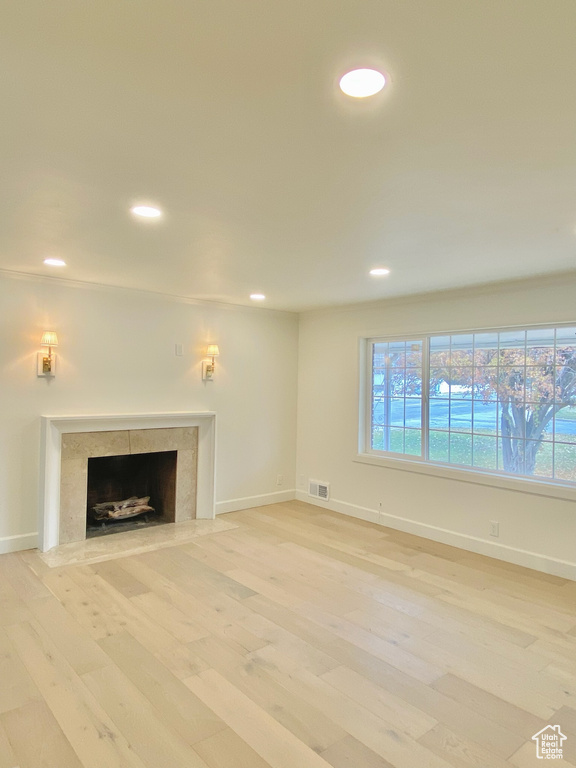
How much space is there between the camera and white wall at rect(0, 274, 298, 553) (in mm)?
4211

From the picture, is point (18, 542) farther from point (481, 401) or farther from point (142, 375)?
point (481, 401)

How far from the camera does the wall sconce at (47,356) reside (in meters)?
4.25

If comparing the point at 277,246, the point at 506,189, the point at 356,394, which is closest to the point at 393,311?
the point at 356,394

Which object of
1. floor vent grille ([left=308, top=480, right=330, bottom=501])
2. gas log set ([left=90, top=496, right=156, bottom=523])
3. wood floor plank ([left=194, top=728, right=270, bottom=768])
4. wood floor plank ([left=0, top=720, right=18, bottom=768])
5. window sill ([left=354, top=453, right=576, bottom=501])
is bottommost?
wood floor plank ([left=0, top=720, right=18, bottom=768])

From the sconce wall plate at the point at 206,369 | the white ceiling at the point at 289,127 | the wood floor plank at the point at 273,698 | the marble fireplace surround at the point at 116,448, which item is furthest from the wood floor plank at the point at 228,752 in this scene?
the sconce wall plate at the point at 206,369

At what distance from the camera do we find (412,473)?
489cm

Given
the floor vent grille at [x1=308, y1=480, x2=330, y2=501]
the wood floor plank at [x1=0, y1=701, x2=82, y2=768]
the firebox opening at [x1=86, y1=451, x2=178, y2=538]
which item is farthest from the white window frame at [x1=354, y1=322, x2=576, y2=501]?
the wood floor plank at [x1=0, y1=701, x2=82, y2=768]

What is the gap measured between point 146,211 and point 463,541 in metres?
3.80

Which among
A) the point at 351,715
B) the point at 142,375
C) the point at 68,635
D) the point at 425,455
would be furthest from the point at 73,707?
the point at 425,455

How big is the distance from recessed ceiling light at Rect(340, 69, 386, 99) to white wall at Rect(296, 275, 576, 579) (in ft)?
9.90

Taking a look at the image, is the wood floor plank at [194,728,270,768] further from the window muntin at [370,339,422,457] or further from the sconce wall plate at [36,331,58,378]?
the window muntin at [370,339,422,457]

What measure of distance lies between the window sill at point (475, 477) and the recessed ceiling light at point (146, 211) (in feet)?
11.1

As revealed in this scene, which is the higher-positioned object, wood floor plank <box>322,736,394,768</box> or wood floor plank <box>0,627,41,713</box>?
wood floor plank <box>0,627,41,713</box>

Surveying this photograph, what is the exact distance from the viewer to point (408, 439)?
5.09 m
